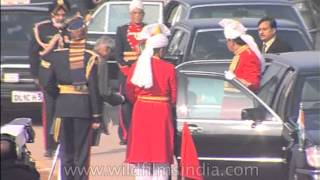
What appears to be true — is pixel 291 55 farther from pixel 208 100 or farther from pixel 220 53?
pixel 220 53

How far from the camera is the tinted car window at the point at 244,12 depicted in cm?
1152

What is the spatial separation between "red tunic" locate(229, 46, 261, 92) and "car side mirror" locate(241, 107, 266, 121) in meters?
0.32

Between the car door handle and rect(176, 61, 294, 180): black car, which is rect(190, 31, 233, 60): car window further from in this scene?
the car door handle

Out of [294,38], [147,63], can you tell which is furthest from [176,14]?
[147,63]

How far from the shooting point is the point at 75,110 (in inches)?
287

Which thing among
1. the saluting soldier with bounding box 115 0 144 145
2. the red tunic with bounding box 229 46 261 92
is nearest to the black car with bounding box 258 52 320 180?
the red tunic with bounding box 229 46 261 92

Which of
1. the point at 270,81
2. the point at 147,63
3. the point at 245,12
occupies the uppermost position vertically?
the point at 245,12

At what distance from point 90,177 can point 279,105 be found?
207cm

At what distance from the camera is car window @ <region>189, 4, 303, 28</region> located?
11523mm

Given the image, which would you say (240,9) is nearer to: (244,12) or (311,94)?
(244,12)

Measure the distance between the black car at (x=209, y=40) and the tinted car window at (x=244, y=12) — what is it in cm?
137

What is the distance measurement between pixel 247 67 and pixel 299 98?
76cm

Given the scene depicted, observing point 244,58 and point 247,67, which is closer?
point 247,67

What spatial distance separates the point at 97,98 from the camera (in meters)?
7.25
